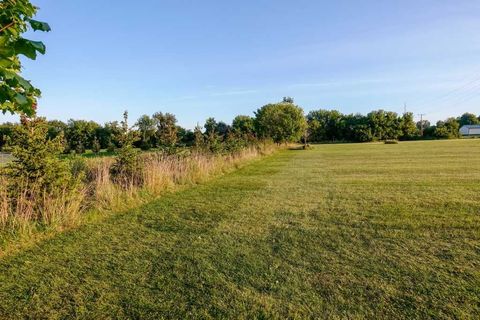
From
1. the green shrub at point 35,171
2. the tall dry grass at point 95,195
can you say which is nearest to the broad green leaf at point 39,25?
the tall dry grass at point 95,195

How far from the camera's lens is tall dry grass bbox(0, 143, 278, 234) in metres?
5.34

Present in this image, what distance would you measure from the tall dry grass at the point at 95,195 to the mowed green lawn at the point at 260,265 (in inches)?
21.8

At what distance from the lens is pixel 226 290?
10.7 feet

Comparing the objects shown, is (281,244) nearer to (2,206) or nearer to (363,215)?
(363,215)

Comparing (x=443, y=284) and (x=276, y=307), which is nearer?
(x=276, y=307)

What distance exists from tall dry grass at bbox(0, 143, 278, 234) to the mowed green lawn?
1.81 feet

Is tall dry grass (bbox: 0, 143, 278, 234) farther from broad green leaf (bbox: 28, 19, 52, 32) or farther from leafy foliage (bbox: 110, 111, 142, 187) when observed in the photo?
broad green leaf (bbox: 28, 19, 52, 32)

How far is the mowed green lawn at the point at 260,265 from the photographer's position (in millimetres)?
2947

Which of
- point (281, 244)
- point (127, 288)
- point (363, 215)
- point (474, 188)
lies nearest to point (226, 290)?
point (127, 288)

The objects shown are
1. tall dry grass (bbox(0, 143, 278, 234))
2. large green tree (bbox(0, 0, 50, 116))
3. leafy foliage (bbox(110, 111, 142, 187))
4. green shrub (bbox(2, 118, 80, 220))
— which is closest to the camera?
large green tree (bbox(0, 0, 50, 116))

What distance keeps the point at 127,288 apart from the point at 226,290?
1073mm

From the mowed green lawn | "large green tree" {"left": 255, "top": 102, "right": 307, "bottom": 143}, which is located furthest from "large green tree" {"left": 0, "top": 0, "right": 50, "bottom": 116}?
"large green tree" {"left": 255, "top": 102, "right": 307, "bottom": 143}

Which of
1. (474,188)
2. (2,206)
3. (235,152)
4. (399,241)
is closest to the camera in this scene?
(399,241)

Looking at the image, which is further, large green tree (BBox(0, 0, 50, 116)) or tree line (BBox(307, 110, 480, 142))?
tree line (BBox(307, 110, 480, 142))
